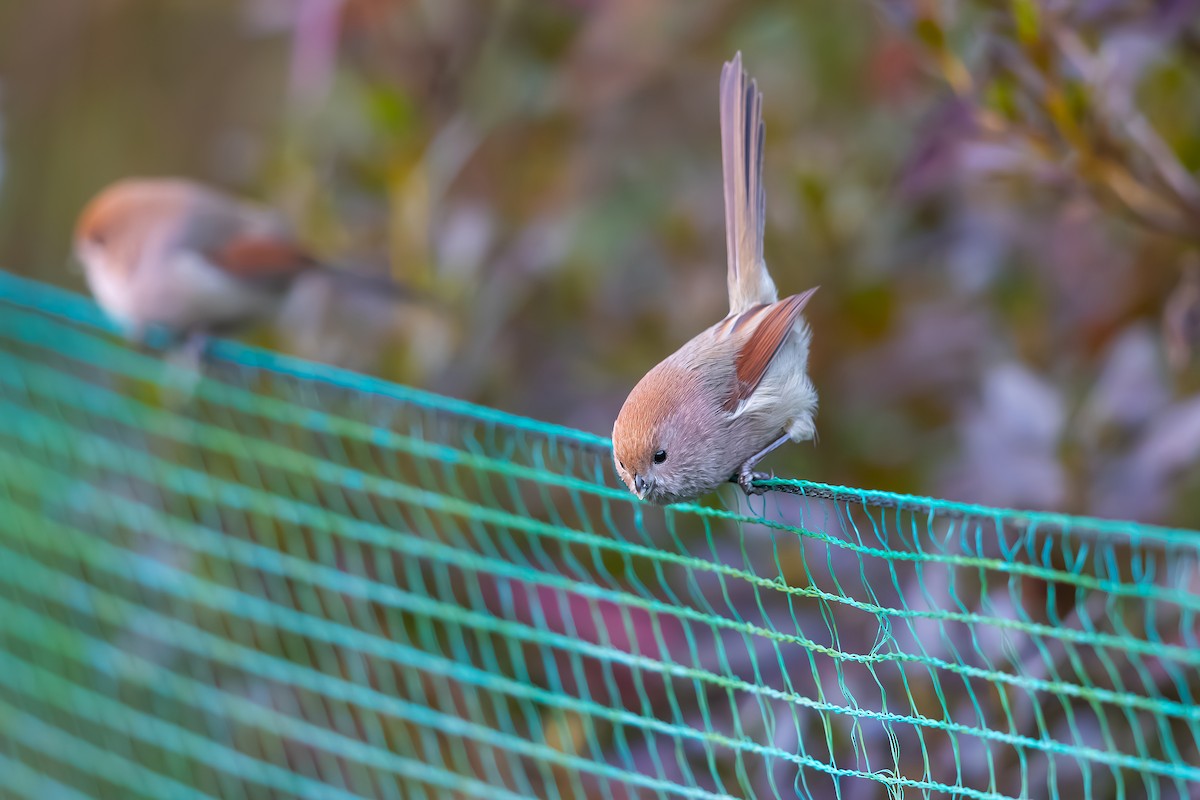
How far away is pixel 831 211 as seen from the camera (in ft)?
7.13

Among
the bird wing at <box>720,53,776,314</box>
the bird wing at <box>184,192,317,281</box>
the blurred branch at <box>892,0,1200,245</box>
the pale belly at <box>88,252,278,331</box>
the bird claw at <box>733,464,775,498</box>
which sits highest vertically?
the bird wing at <box>184,192,317,281</box>

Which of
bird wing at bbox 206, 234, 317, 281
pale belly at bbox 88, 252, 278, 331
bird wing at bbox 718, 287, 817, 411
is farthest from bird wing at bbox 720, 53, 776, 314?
pale belly at bbox 88, 252, 278, 331

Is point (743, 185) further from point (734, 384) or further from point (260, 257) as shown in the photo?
point (260, 257)

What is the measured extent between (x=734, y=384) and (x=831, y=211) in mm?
708

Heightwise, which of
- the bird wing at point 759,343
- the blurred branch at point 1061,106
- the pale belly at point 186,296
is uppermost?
the pale belly at point 186,296

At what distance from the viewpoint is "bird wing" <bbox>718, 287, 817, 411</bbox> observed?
1.58 m

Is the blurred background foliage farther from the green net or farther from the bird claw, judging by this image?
the bird claw

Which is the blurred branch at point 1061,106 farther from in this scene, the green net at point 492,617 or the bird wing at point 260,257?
the bird wing at point 260,257

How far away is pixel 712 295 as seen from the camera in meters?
2.25

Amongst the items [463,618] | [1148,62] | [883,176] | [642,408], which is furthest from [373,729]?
[1148,62]

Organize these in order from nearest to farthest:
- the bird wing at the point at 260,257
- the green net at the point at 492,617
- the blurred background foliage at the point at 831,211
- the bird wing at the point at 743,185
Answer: the green net at the point at 492,617, the bird wing at the point at 743,185, the blurred background foliage at the point at 831,211, the bird wing at the point at 260,257

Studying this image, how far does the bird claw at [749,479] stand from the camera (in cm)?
144

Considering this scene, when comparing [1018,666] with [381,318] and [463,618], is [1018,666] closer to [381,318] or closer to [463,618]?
[463,618]

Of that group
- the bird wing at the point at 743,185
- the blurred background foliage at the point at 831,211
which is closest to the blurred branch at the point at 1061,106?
the blurred background foliage at the point at 831,211
